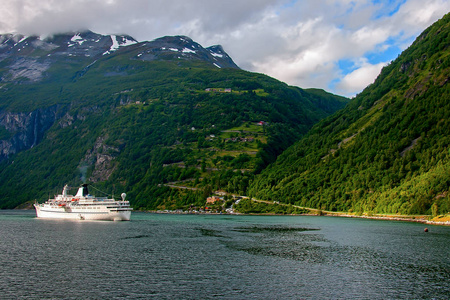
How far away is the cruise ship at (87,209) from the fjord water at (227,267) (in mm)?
49654

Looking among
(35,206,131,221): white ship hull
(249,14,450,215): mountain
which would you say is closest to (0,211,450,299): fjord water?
(249,14,450,215): mountain

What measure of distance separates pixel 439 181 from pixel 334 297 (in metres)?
95.7

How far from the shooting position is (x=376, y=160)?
16562 centimetres

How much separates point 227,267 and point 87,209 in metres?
96.7

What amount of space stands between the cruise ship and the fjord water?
4965cm

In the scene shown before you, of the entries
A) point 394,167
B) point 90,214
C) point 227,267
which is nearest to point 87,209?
point 90,214

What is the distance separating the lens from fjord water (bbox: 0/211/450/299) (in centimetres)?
4125

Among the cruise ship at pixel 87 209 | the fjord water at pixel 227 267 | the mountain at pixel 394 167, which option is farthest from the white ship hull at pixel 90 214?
the mountain at pixel 394 167

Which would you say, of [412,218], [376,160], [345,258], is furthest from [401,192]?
[345,258]

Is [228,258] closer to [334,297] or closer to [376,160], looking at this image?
[334,297]

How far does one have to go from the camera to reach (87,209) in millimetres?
138250

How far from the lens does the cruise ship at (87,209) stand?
135 metres

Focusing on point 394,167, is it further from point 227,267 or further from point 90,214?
point 227,267

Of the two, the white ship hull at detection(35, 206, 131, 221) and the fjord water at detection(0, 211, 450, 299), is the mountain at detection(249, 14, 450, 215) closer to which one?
the fjord water at detection(0, 211, 450, 299)
